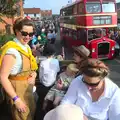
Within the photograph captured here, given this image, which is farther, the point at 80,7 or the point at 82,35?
the point at 80,7

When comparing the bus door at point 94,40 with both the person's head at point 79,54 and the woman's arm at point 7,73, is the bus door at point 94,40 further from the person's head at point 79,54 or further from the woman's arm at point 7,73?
the woman's arm at point 7,73

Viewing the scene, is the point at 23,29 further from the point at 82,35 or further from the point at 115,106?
the point at 82,35

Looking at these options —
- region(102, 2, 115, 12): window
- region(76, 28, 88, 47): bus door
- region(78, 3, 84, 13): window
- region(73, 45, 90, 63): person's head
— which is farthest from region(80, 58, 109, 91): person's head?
region(102, 2, 115, 12): window

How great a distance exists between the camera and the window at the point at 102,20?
17109 millimetres

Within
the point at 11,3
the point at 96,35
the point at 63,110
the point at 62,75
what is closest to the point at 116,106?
the point at 63,110

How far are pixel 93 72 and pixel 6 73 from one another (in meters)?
0.88

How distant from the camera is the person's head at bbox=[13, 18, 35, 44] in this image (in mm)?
3215

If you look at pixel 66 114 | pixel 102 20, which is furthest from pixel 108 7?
pixel 66 114

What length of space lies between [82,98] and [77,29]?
625 inches

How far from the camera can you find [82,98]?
3002 mm

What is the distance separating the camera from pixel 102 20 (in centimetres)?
1727

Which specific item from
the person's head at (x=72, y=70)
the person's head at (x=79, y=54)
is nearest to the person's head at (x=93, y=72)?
the person's head at (x=79, y=54)

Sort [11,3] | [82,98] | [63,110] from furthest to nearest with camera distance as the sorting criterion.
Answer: [11,3] < [82,98] < [63,110]

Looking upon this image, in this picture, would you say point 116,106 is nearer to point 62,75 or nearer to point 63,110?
point 63,110
